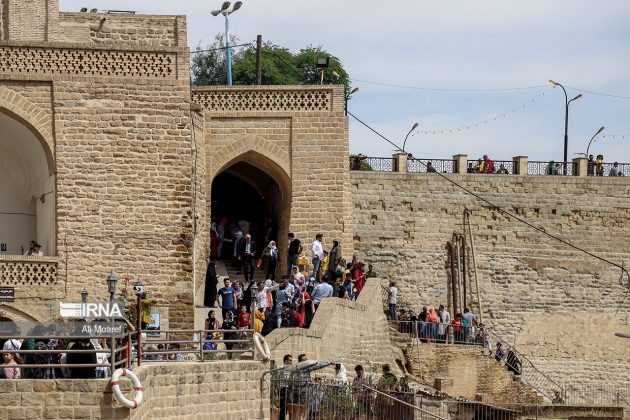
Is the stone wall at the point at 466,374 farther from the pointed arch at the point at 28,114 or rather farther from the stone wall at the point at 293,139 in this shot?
the pointed arch at the point at 28,114

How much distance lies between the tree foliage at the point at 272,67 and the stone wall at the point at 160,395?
3620 centimetres

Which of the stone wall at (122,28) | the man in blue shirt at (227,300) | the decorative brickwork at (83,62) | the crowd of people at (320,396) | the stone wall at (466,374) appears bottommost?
the stone wall at (466,374)

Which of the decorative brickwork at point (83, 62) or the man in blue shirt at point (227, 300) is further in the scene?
the decorative brickwork at point (83, 62)

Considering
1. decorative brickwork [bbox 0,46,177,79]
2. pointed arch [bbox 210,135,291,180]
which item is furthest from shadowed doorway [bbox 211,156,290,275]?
decorative brickwork [bbox 0,46,177,79]

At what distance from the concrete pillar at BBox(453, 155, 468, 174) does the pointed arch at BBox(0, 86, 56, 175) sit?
13555 millimetres

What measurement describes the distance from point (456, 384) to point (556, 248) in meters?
8.21

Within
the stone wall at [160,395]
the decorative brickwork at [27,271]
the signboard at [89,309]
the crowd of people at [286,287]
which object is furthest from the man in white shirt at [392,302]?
the signboard at [89,309]

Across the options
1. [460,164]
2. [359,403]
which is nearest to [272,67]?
[460,164]

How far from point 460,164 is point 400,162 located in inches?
63.2

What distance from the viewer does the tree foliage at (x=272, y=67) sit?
2376 inches

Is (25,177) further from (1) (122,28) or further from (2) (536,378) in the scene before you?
(2) (536,378)

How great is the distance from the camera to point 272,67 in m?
61.2

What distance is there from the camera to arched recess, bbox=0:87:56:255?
30.9 m

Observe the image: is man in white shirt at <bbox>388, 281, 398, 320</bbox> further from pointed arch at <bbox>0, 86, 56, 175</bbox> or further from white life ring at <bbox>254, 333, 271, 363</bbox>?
white life ring at <bbox>254, 333, 271, 363</bbox>
